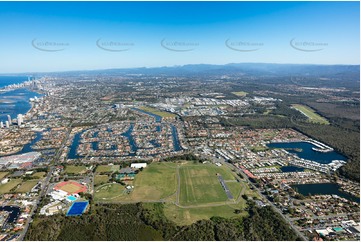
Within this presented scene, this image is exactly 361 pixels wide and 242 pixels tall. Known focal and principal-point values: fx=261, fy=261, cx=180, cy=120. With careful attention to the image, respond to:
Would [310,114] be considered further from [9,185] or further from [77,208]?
[9,185]

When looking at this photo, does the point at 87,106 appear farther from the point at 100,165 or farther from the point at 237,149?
the point at 237,149

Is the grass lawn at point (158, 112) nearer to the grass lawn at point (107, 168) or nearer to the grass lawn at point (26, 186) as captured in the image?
the grass lawn at point (107, 168)

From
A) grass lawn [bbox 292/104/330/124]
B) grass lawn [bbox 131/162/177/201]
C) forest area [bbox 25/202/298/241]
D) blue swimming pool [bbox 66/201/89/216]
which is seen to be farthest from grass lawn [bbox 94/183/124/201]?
grass lawn [bbox 292/104/330/124]

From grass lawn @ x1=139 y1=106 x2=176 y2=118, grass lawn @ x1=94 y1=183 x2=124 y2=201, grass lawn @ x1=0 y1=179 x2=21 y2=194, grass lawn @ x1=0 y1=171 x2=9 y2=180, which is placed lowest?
grass lawn @ x1=139 y1=106 x2=176 y2=118

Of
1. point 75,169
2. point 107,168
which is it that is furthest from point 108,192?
point 75,169

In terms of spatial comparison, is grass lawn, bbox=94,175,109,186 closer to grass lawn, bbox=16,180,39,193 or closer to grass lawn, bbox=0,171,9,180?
grass lawn, bbox=16,180,39,193

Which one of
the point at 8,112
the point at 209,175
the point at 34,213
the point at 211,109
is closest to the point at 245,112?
the point at 211,109
